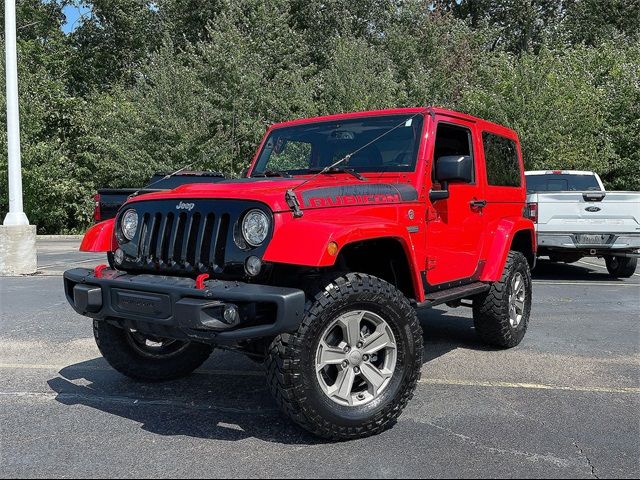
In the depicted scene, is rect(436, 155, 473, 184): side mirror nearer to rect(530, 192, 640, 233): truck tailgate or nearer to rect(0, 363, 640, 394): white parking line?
rect(0, 363, 640, 394): white parking line

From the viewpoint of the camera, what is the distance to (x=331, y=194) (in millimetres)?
3738

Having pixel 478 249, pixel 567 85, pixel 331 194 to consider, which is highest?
pixel 567 85

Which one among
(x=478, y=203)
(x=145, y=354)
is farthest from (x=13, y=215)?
(x=478, y=203)

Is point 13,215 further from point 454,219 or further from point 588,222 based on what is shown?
point 588,222

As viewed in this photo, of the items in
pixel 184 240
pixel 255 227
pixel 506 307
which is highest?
pixel 255 227

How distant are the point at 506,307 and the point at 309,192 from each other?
2.58m

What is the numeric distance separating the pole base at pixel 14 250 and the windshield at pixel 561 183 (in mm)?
9304

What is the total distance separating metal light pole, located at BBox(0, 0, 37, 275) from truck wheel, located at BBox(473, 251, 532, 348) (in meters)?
8.37

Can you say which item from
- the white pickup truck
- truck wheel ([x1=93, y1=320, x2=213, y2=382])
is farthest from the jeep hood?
the white pickup truck

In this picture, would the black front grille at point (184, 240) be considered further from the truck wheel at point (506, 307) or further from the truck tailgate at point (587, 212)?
the truck tailgate at point (587, 212)

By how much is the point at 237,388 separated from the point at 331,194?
1.68 metres

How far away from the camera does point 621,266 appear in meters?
10.6

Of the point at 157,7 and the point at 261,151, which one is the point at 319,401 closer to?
the point at 261,151

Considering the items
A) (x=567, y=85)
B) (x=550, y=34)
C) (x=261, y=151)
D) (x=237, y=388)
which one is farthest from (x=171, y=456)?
(x=550, y=34)
